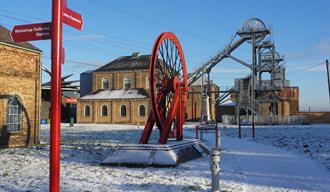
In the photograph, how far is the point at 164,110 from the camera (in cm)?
1588

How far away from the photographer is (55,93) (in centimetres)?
541

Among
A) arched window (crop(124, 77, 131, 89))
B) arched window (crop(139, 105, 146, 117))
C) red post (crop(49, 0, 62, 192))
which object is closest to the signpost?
red post (crop(49, 0, 62, 192))

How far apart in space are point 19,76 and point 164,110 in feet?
23.8

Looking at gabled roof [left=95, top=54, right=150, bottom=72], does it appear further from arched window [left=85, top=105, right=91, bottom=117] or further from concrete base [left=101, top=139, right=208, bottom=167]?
concrete base [left=101, top=139, right=208, bottom=167]

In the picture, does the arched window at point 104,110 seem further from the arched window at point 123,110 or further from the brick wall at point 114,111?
the arched window at point 123,110

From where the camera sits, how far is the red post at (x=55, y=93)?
536 centimetres

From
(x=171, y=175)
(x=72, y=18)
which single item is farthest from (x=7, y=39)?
(x=72, y=18)

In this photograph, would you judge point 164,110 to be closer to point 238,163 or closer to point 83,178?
point 238,163

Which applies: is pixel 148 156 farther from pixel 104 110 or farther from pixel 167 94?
pixel 104 110

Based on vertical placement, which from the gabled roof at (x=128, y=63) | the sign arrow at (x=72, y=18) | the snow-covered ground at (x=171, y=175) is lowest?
the snow-covered ground at (x=171, y=175)

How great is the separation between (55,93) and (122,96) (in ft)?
182

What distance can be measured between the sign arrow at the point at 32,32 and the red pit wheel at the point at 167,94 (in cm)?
906

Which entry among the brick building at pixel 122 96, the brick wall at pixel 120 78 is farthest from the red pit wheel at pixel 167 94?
the brick wall at pixel 120 78

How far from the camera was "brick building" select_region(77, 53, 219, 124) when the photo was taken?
58281mm
